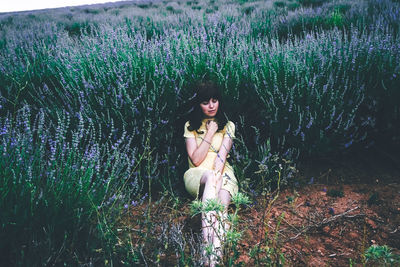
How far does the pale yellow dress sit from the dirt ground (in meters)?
0.20

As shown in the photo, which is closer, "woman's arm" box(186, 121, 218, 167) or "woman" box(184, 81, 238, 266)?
"woman" box(184, 81, 238, 266)

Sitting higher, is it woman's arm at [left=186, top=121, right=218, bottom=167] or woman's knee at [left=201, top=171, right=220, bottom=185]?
woman's arm at [left=186, top=121, right=218, bottom=167]

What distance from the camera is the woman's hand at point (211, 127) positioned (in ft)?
7.54

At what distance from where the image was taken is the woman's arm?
2.23 metres

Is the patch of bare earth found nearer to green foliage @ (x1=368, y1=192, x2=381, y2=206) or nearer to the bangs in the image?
green foliage @ (x1=368, y1=192, x2=381, y2=206)

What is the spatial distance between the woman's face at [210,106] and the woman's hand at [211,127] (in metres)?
0.06

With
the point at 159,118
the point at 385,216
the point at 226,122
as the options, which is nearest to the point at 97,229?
the point at 159,118

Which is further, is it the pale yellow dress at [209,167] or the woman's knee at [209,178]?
the pale yellow dress at [209,167]

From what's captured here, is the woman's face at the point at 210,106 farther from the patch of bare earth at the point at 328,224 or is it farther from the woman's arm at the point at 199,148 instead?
the patch of bare earth at the point at 328,224

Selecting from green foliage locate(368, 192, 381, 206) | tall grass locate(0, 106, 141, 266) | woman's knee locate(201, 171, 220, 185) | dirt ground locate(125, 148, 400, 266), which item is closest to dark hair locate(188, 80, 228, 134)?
woman's knee locate(201, 171, 220, 185)

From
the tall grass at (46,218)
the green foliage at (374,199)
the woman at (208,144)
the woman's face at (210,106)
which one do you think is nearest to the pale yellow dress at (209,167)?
the woman at (208,144)

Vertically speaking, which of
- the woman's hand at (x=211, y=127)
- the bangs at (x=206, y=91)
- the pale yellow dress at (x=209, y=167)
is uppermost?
the bangs at (x=206, y=91)

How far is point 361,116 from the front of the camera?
8.60 feet

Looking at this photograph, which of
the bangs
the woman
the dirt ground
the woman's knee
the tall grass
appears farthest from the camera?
the bangs
